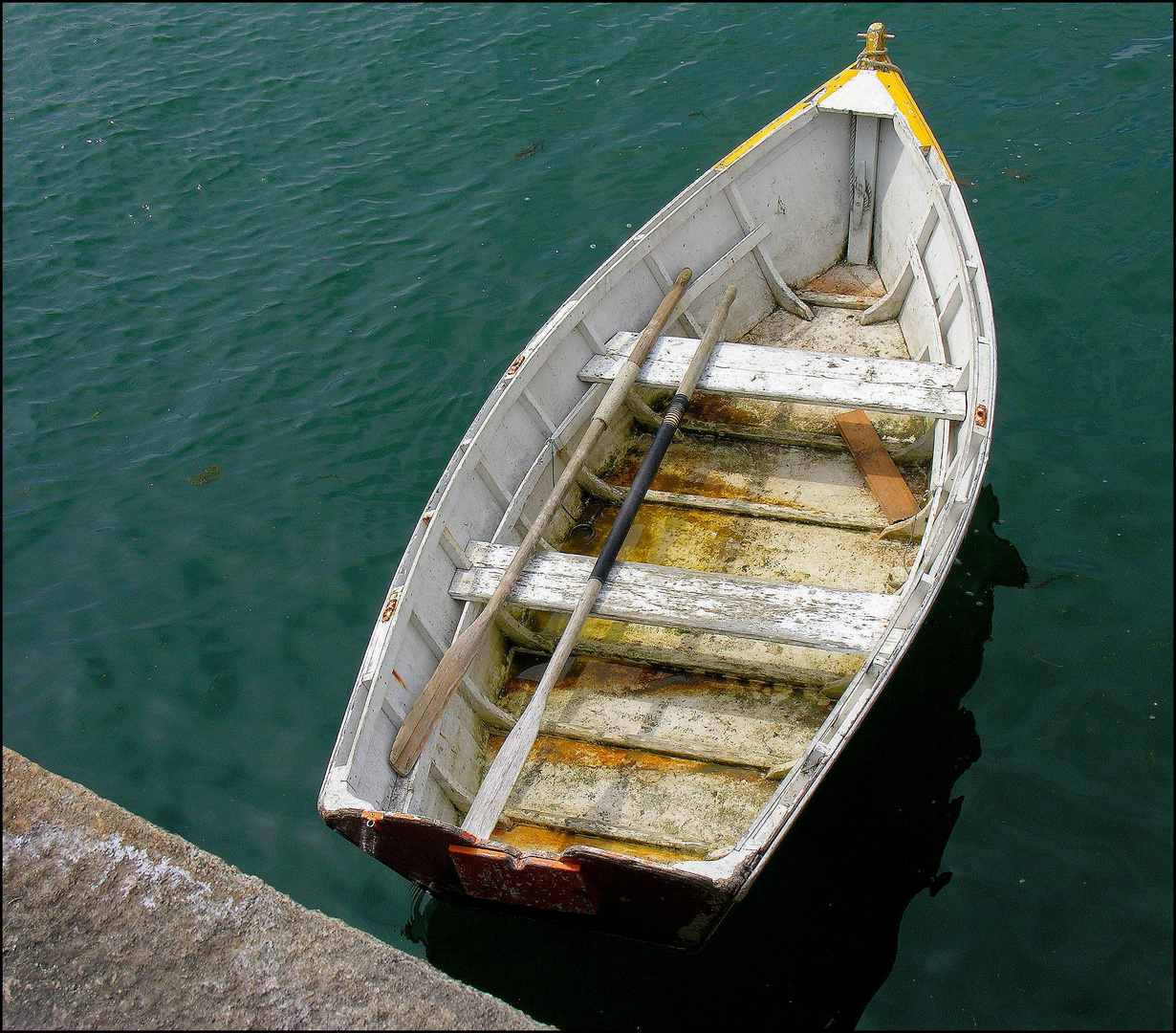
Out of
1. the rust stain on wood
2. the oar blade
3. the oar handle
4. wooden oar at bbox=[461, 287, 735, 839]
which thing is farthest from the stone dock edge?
the rust stain on wood

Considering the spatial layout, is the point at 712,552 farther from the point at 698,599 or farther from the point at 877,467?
the point at 877,467

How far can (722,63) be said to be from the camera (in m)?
11.4

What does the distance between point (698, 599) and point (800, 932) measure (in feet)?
5.98

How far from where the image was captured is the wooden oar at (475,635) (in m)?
4.45

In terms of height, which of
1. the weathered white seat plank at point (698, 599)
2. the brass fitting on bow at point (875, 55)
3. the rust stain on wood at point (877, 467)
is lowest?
the rust stain on wood at point (877, 467)

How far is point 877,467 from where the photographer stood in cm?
634

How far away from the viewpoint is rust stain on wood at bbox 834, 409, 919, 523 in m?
6.02

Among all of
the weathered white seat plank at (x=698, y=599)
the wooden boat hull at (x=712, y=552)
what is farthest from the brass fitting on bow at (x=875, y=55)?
the weathered white seat plank at (x=698, y=599)

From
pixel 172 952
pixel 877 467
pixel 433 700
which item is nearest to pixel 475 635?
pixel 433 700

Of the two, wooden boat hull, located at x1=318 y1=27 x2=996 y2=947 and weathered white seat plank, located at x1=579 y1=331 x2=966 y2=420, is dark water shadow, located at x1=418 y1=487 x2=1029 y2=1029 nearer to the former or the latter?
wooden boat hull, located at x1=318 y1=27 x2=996 y2=947

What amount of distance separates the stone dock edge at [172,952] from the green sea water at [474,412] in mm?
1412

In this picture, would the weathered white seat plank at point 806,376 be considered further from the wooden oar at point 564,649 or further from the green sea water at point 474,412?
the green sea water at point 474,412

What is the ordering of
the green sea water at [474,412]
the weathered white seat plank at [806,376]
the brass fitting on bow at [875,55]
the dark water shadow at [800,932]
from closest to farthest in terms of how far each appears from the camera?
the dark water shadow at [800,932] < the green sea water at [474,412] < the weathered white seat plank at [806,376] < the brass fitting on bow at [875,55]

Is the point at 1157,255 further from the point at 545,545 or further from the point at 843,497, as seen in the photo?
the point at 545,545
